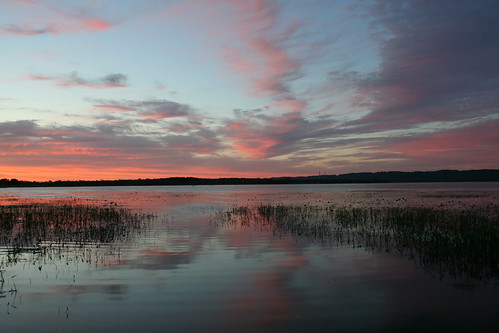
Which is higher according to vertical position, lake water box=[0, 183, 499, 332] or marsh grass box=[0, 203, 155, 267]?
marsh grass box=[0, 203, 155, 267]

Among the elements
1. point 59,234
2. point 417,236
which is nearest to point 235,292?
point 417,236

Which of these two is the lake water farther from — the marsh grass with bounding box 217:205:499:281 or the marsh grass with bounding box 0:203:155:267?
the marsh grass with bounding box 217:205:499:281

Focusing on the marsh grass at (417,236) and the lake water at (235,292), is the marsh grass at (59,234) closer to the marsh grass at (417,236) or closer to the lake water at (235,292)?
the lake water at (235,292)

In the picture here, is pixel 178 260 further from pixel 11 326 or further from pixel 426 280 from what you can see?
pixel 426 280

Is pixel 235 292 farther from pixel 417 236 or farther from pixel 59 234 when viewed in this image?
pixel 59 234

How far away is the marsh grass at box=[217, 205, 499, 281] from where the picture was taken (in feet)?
45.5

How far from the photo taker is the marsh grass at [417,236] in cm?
1388

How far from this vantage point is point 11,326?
8773mm

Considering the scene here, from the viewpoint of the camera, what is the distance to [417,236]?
65.9ft

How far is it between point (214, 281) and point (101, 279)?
4092 millimetres

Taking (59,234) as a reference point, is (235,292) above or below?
below

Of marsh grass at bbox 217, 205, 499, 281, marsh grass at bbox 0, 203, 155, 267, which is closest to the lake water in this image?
marsh grass at bbox 0, 203, 155, 267

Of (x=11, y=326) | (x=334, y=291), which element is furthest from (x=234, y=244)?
(x=11, y=326)

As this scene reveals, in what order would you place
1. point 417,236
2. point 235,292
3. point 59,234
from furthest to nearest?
point 59,234, point 417,236, point 235,292
